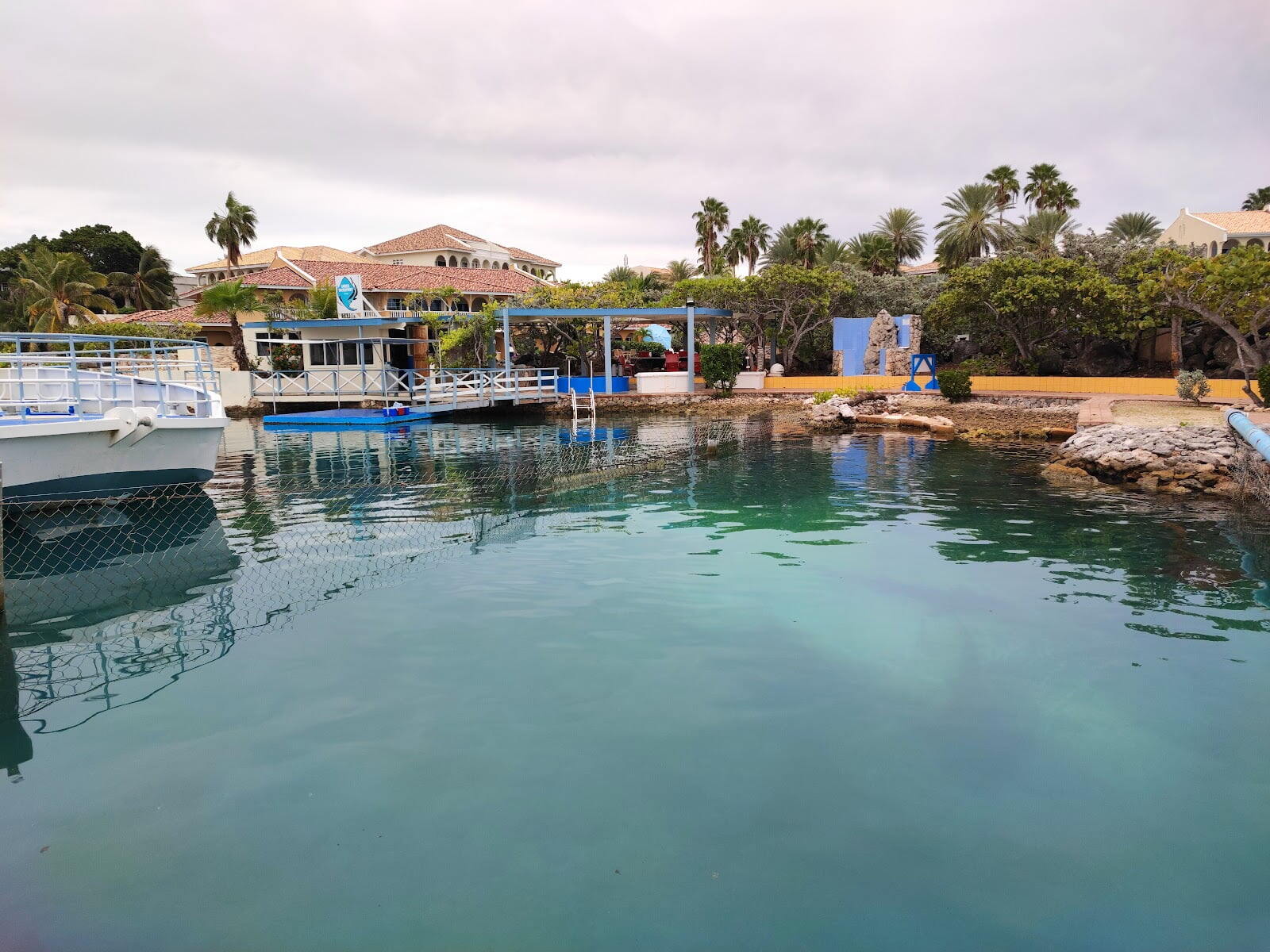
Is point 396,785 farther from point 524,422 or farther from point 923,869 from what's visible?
Answer: point 524,422

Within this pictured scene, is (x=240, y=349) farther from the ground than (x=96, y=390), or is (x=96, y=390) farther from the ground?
(x=240, y=349)

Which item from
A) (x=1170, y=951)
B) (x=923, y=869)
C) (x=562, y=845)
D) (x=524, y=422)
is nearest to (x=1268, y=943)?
(x=1170, y=951)

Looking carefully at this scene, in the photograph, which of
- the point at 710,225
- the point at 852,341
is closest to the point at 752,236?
the point at 710,225

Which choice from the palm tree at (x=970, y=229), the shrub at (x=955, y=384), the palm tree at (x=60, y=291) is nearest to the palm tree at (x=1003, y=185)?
the palm tree at (x=970, y=229)

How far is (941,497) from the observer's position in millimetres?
14039

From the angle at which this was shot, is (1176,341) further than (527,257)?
No

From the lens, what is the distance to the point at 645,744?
554cm

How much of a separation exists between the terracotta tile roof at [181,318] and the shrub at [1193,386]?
39912mm

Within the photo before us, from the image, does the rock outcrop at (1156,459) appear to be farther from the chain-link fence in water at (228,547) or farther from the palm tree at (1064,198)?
the palm tree at (1064,198)

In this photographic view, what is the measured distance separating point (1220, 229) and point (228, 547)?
168 feet

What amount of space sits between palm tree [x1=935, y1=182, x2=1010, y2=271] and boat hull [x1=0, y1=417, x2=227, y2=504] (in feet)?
135

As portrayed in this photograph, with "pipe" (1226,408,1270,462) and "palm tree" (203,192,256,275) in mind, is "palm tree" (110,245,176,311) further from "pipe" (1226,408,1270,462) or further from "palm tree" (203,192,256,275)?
"pipe" (1226,408,1270,462)

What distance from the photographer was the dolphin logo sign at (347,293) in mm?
31906

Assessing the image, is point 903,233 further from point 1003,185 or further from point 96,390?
point 96,390
